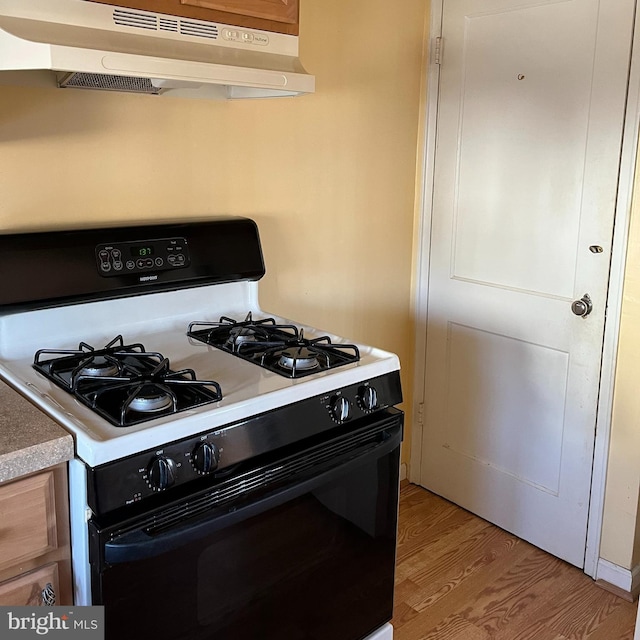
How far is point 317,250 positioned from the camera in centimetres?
228

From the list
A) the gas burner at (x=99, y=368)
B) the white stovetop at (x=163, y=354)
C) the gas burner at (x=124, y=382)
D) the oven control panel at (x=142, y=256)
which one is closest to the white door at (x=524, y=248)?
the white stovetop at (x=163, y=354)

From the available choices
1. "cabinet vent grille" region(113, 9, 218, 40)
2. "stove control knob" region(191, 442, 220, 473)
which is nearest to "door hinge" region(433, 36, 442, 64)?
"cabinet vent grille" region(113, 9, 218, 40)

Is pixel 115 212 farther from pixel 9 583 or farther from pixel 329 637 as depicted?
pixel 329 637

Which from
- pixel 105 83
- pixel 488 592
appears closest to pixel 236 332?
pixel 105 83

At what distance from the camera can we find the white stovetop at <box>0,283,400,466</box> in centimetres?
121

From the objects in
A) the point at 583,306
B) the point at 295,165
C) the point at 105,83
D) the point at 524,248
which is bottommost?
the point at 583,306

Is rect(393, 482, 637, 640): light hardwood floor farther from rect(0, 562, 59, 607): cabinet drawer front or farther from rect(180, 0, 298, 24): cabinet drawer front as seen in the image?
rect(180, 0, 298, 24): cabinet drawer front

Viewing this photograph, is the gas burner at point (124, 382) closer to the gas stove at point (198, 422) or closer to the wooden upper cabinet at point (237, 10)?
the gas stove at point (198, 422)

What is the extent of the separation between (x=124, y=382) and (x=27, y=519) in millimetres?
320

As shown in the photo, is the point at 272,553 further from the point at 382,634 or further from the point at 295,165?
the point at 295,165

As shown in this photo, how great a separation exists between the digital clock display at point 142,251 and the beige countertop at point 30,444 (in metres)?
0.53

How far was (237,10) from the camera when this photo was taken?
1.48 meters

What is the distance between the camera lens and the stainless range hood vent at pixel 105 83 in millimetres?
1522

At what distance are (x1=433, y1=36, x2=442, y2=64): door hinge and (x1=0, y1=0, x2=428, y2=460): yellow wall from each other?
0.19 ft
